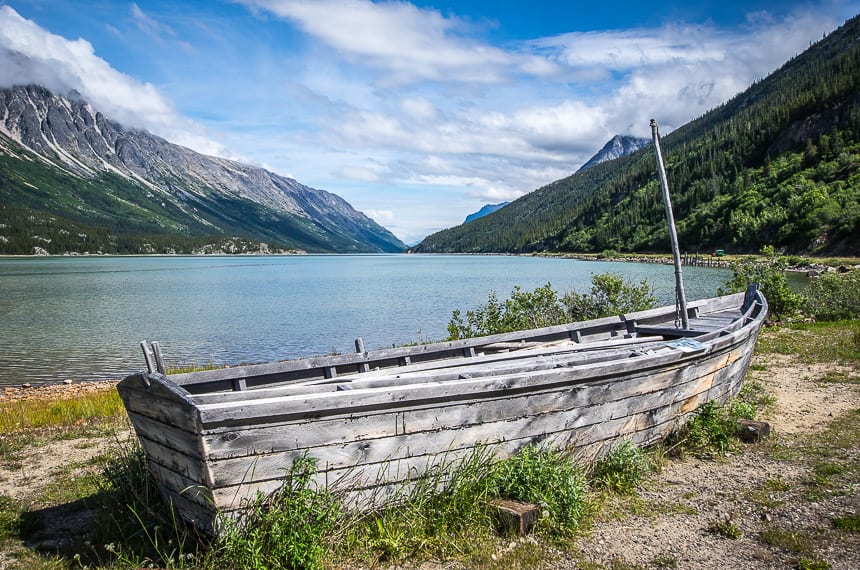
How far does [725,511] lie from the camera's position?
20.2 ft

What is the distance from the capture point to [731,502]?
6.35 m

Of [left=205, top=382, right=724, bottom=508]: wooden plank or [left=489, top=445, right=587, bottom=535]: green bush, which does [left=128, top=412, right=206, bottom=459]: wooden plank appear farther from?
[left=489, top=445, right=587, bottom=535]: green bush

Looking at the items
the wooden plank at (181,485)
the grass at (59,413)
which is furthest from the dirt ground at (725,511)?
the grass at (59,413)

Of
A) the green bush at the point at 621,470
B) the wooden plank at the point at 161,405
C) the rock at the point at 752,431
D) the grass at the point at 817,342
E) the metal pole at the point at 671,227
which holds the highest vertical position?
the metal pole at the point at 671,227

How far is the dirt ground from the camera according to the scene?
17.0ft

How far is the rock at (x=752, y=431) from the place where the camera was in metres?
8.17

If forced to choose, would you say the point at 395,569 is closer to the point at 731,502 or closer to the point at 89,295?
the point at 731,502

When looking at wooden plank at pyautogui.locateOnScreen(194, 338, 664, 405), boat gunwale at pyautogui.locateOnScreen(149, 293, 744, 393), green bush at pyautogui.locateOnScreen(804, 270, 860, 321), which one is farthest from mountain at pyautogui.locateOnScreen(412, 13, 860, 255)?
wooden plank at pyautogui.locateOnScreen(194, 338, 664, 405)

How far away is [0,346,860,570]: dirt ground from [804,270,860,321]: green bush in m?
13.6

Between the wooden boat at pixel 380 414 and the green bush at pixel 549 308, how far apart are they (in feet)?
25.6

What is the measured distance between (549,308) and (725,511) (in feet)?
37.0

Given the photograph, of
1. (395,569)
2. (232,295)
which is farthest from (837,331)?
(232,295)

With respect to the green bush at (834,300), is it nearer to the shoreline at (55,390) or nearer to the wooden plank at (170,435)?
the wooden plank at (170,435)

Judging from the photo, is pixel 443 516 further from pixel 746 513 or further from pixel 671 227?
pixel 671 227
